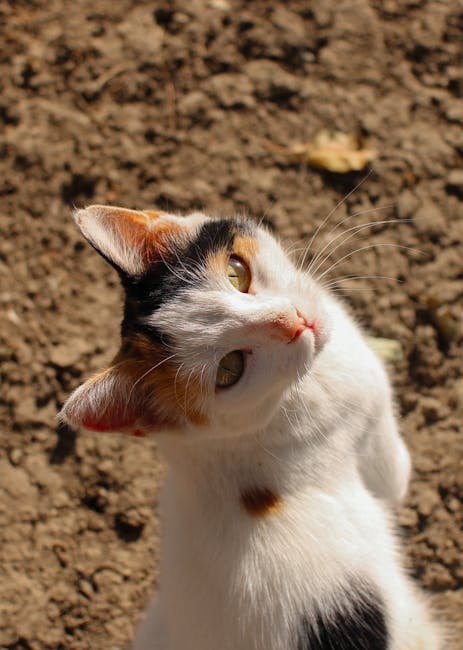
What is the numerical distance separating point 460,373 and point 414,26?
5.34 ft

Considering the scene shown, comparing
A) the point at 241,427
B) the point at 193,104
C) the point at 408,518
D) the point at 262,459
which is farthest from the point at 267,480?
the point at 193,104

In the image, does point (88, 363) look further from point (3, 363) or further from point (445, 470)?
point (445, 470)

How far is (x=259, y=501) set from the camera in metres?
1.79

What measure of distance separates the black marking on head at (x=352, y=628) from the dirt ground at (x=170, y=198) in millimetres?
759

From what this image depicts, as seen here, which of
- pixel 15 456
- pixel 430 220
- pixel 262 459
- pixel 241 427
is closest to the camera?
pixel 241 427

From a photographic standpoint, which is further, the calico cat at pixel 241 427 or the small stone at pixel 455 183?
the small stone at pixel 455 183

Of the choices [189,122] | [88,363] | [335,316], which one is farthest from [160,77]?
[335,316]

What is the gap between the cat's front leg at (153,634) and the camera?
79.7 inches

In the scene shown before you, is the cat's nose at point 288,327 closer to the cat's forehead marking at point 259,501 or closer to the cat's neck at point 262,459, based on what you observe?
the cat's neck at point 262,459

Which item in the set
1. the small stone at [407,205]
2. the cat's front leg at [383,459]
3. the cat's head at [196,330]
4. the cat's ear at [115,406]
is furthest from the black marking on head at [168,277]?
the small stone at [407,205]

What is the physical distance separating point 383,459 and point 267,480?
50 centimetres

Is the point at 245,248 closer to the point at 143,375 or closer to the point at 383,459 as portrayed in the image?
the point at 143,375

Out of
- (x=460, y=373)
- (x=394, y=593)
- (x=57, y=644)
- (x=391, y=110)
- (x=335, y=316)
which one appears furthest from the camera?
(x=391, y=110)

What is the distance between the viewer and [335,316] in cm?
206
